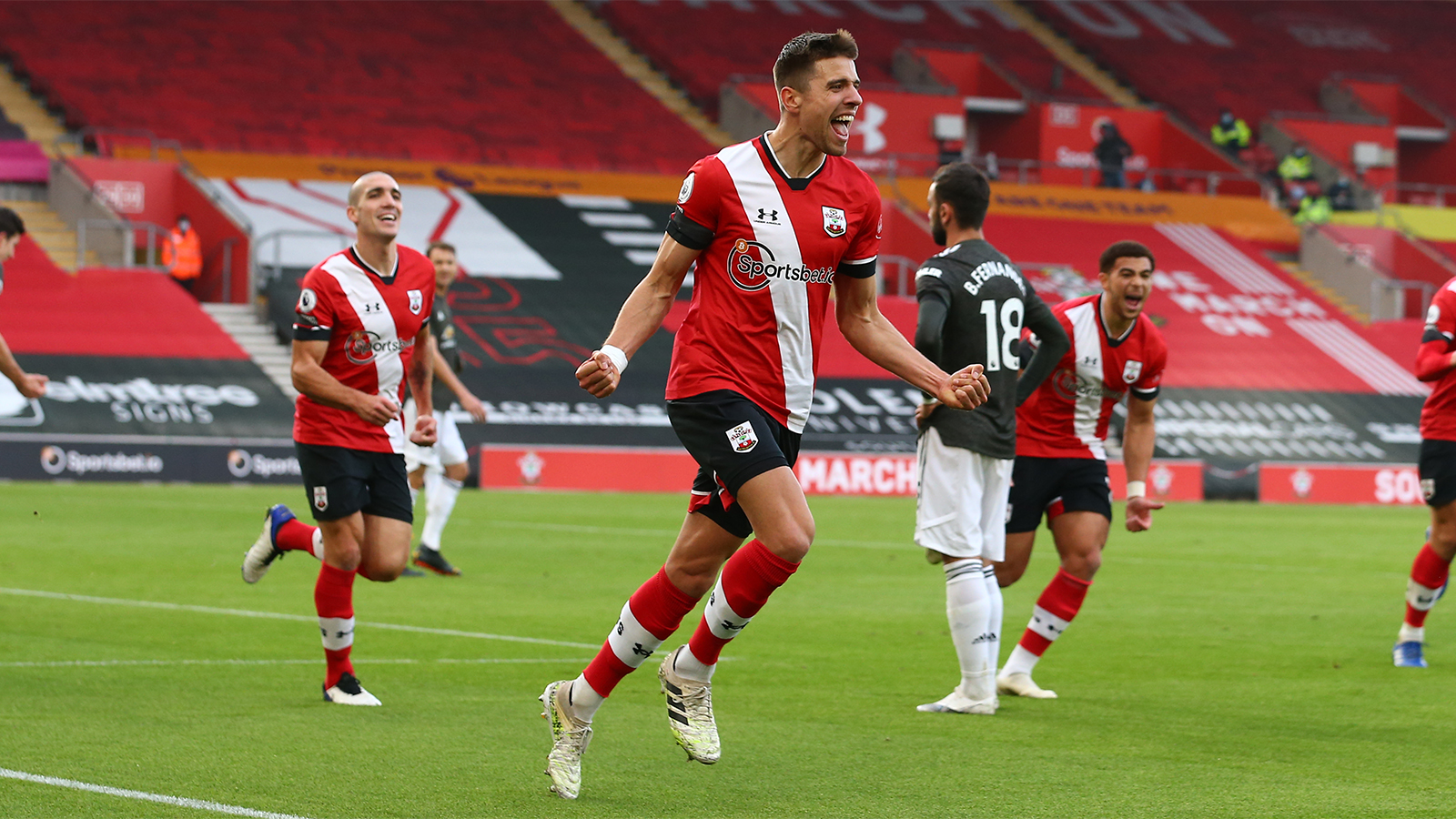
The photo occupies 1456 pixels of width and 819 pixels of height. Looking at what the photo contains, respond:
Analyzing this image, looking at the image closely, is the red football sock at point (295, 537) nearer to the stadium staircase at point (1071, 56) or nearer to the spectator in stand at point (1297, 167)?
the spectator in stand at point (1297, 167)

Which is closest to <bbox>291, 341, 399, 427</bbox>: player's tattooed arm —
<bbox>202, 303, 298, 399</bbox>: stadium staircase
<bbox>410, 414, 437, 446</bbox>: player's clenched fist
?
<bbox>410, 414, 437, 446</bbox>: player's clenched fist

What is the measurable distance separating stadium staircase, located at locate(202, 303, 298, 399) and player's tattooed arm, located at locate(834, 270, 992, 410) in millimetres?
22346

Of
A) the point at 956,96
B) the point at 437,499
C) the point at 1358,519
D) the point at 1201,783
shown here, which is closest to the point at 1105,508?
the point at 1201,783

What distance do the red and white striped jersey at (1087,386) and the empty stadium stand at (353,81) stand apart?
2904 cm

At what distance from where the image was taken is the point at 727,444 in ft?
18.2

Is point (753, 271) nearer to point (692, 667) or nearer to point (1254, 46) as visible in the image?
point (692, 667)

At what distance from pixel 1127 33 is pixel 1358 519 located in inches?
1079

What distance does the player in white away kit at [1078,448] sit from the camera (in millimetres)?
8188

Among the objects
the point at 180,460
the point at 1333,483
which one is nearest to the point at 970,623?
the point at 180,460

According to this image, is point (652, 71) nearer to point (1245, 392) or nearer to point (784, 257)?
point (1245, 392)

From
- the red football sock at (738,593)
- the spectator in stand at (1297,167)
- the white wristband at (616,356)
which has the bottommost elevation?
the red football sock at (738,593)

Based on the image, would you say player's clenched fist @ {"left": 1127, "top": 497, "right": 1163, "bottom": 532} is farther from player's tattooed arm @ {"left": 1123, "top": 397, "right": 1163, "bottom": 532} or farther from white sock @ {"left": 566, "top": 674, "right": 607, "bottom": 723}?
white sock @ {"left": 566, "top": 674, "right": 607, "bottom": 723}

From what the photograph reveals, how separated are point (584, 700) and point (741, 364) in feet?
3.90

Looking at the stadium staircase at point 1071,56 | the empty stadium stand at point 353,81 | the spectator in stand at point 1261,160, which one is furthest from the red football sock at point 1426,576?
the stadium staircase at point 1071,56
